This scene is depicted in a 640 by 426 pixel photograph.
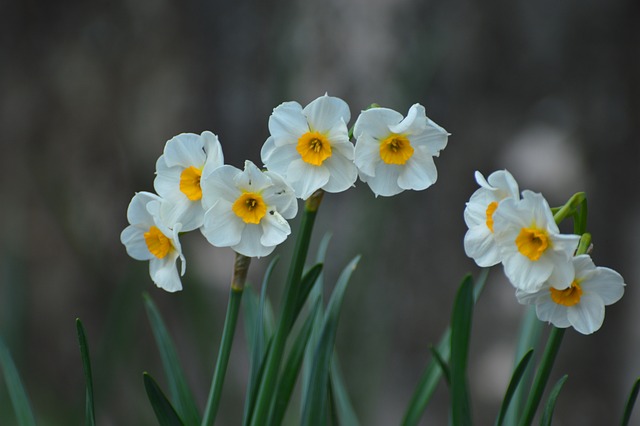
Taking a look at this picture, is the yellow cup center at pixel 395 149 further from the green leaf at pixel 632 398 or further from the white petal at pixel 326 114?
the green leaf at pixel 632 398

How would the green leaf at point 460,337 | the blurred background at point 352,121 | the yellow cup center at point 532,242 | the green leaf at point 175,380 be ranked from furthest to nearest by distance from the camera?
the blurred background at point 352,121, the green leaf at point 175,380, the green leaf at point 460,337, the yellow cup center at point 532,242

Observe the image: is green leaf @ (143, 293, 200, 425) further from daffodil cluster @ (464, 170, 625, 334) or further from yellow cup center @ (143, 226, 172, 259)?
daffodil cluster @ (464, 170, 625, 334)

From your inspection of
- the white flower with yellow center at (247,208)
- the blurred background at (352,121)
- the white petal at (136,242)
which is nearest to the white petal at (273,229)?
the white flower with yellow center at (247,208)


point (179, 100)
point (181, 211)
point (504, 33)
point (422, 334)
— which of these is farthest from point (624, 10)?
point (181, 211)

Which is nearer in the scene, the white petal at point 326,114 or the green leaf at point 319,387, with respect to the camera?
the white petal at point 326,114

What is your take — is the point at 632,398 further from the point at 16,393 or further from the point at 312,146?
the point at 16,393

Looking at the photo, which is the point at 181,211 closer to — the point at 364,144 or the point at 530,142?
the point at 364,144

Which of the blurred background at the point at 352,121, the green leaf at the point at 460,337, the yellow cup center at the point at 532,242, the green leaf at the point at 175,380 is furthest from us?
the blurred background at the point at 352,121

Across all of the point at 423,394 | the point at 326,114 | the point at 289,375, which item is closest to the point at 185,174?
the point at 326,114
